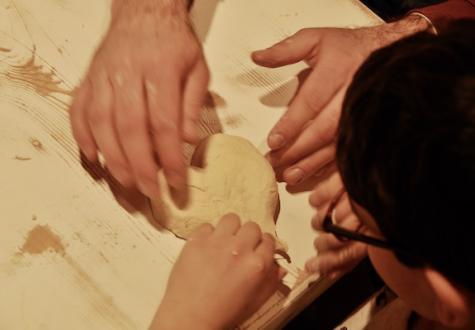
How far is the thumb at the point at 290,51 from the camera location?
2.69ft

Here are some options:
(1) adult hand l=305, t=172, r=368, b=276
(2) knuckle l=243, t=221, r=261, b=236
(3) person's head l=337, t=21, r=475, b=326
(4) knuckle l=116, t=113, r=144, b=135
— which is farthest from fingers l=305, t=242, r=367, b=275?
(4) knuckle l=116, t=113, r=144, b=135

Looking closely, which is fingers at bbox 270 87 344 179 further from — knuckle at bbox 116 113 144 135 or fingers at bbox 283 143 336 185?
knuckle at bbox 116 113 144 135

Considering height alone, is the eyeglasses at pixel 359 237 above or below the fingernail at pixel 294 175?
above

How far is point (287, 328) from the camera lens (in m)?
0.98

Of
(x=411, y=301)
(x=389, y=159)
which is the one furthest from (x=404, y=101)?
(x=411, y=301)

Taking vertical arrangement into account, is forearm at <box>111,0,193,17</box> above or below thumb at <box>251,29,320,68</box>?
above

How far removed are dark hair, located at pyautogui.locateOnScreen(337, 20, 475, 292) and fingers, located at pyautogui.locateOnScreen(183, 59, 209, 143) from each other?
27 centimetres

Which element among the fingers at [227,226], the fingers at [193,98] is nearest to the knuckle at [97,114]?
the fingers at [193,98]

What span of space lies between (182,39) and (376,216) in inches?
15.9

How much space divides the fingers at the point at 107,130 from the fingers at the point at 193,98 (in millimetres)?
92

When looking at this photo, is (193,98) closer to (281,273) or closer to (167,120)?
(167,120)

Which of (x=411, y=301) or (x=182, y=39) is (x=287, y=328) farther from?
(x=182, y=39)

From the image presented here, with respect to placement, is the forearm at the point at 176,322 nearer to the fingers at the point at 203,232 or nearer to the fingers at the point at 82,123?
the fingers at the point at 203,232

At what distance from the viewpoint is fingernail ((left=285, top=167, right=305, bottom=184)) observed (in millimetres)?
790
